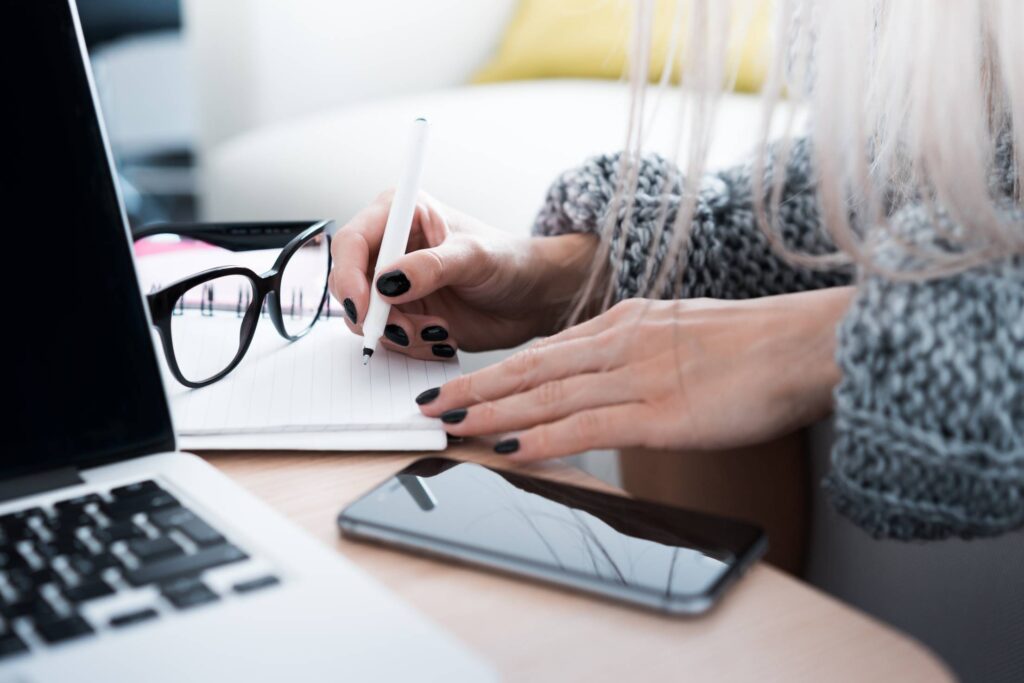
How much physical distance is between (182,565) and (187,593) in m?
0.01

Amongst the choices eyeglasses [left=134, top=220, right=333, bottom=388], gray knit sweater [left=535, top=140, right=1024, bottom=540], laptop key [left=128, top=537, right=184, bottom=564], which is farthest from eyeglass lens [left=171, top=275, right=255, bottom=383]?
gray knit sweater [left=535, top=140, right=1024, bottom=540]

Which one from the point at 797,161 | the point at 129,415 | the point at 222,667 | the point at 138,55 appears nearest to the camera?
the point at 222,667

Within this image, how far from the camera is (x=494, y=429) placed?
0.46m

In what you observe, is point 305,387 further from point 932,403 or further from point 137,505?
point 932,403

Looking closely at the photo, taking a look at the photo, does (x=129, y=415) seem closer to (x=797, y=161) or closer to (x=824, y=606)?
(x=824, y=606)

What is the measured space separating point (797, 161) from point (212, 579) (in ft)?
1.47

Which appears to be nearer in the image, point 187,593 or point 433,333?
point 187,593

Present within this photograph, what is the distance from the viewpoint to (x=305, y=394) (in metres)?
0.49

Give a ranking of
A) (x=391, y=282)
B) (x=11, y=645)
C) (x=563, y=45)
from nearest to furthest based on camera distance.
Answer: (x=11, y=645), (x=391, y=282), (x=563, y=45)

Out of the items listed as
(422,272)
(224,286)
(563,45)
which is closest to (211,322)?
(224,286)

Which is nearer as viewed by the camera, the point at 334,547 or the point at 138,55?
the point at 334,547

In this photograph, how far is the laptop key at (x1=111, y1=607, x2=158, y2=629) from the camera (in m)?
0.28

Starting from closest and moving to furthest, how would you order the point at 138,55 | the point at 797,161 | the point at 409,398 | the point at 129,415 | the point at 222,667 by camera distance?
1. the point at 222,667
2. the point at 129,415
3. the point at 409,398
4. the point at 797,161
5. the point at 138,55

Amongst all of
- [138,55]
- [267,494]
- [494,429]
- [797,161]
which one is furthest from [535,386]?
[138,55]
